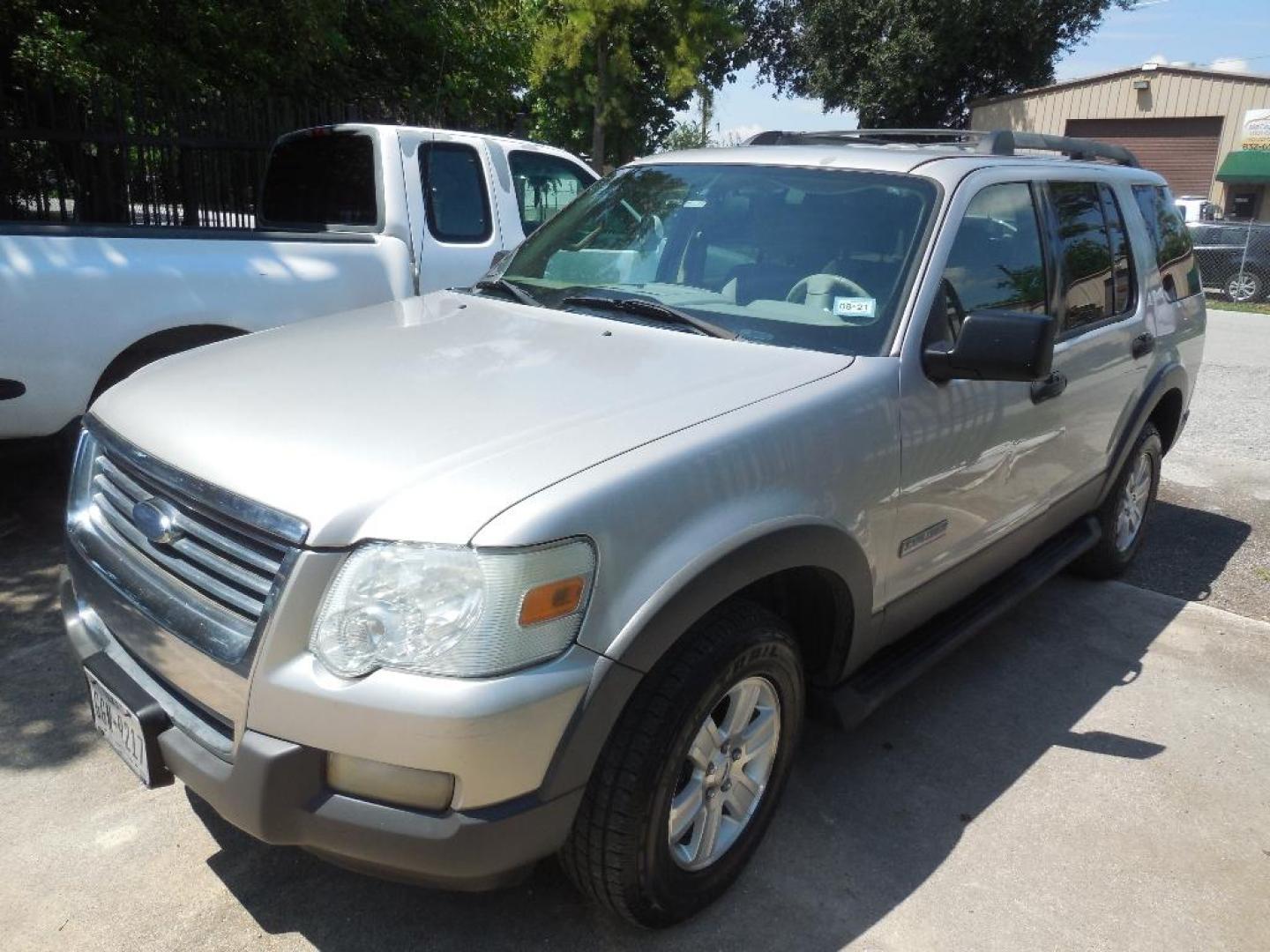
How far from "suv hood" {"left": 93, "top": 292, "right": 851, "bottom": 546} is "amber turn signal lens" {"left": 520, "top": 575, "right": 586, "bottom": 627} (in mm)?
173

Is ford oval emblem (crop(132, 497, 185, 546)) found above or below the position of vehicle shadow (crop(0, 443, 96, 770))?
above

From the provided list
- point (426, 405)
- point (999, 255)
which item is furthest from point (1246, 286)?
point (426, 405)

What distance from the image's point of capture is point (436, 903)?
263cm

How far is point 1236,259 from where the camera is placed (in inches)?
720

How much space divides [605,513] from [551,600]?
207 mm

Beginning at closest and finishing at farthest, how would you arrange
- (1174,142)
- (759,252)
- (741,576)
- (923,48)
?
(741,576) → (759,252) → (1174,142) → (923,48)

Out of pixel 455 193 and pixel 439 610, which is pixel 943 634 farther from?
pixel 455 193

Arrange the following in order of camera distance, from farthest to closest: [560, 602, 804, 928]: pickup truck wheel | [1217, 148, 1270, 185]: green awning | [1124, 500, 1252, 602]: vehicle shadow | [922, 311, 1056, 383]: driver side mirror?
[1217, 148, 1270, 185]: green awning → [1124, 500, 1252, 602]: vehicle shadow → [922, 311, 1056, 383]: driver side mirror → [560, 602, 804, 928]: pickup truck wheel

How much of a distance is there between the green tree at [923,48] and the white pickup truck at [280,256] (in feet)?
81.3

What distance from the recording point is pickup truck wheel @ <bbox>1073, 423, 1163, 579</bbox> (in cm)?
471

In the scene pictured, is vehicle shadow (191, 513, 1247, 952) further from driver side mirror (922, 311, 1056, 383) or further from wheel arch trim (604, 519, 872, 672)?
driver side mirror (922, 311, 1056, 383)

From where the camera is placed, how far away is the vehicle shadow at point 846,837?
8.40 ft

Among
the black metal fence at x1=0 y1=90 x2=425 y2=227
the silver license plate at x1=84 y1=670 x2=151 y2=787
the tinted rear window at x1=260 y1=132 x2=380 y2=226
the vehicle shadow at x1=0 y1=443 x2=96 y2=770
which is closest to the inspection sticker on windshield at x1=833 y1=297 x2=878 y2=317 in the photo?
the silver license plate at x1=84 y1=670 x2=151 y2=787

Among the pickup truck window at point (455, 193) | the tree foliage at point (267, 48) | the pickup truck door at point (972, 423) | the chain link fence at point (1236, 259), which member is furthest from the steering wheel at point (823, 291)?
the chain link fence at point (1236, 259)
